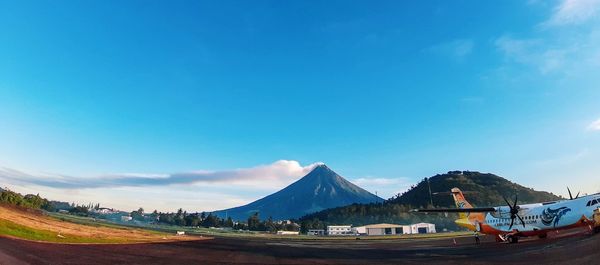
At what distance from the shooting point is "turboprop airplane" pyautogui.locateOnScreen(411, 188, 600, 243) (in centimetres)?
3494

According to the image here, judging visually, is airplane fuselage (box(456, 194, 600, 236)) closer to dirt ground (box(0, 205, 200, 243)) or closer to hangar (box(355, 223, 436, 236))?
dirt ground (box(0, 205, 200, 243))

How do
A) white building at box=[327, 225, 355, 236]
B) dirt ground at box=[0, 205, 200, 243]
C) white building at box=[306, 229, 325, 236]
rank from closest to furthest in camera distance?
dirt ground at box=[0, 205, 200, 243] < white building at box=[327, 225, 355, 236] < white building at box=[306, 229, 325, 236]

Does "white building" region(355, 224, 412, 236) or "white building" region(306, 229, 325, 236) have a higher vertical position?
"white building" region(355, 224, 412, 236)

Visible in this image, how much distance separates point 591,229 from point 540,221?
4.73m

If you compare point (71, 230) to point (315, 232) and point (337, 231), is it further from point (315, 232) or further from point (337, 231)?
point (315, 232)

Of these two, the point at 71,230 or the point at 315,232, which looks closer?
the point at 71,230

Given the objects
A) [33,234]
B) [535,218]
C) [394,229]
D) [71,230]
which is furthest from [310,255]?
[394,229]

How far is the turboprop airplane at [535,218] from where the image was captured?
34938mm

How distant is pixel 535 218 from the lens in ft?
134

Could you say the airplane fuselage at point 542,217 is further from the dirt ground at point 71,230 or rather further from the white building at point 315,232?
the white building at point 315,232

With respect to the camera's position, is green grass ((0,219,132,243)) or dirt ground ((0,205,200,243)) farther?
dirt ground ((0,205,200,243))

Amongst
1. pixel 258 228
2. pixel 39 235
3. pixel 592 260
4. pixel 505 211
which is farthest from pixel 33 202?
pixel 592 260

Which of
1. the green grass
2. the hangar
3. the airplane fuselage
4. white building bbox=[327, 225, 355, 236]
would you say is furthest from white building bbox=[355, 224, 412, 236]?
the green grass

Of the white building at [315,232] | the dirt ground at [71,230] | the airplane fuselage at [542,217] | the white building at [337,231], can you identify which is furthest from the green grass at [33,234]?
the white building at [315,232]
